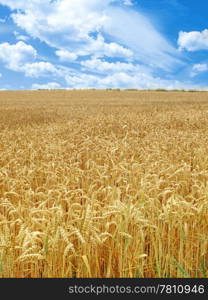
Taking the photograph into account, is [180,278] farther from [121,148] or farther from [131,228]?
[121,148]

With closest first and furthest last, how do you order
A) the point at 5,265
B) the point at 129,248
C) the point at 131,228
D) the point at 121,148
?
the point at 5,265, the point at 129,248, the point at 131,228, the point at 121,148

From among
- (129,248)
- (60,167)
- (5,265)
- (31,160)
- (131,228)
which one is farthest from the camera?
(31,160)

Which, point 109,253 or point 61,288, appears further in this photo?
→ point 109,253

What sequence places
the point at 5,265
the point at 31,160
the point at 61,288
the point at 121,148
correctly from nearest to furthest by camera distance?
1. the point at 61,288
2. the point at 5,265
3. the point at 31,160
4. the point at 121,148

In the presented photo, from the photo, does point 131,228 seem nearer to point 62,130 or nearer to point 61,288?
point 61,288

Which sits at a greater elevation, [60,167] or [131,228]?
[60,167]

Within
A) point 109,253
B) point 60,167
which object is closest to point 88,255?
point 109,253

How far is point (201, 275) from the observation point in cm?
269

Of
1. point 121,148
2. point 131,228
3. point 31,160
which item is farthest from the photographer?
point 121,148

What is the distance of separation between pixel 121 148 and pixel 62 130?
4.22m

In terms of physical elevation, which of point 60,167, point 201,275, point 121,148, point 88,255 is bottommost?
point 201,275

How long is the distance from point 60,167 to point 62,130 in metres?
5.63

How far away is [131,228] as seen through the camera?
3029 millimetres

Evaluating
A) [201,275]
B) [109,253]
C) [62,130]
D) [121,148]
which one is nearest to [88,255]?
[109,253]
